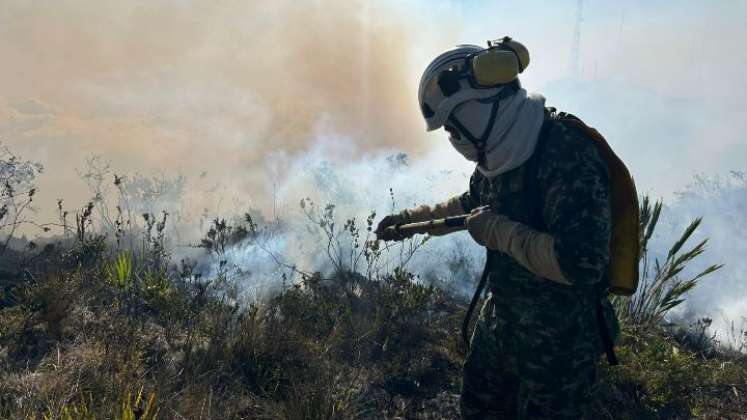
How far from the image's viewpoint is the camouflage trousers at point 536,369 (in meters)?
1.97

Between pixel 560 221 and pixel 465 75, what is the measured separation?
710mm

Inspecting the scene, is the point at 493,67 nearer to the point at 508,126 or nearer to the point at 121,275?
the point at 508,126

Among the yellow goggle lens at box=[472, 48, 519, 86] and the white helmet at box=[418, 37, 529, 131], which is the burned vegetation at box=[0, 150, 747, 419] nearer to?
the white helmet at box=[418, 37, 529, 131]

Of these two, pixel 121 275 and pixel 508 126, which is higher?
pixel 508 126

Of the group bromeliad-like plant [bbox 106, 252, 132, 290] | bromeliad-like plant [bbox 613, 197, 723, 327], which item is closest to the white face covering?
bromeliad-like plant [bbox 613, 197, 723, 327]

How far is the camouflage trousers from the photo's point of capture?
197 cm

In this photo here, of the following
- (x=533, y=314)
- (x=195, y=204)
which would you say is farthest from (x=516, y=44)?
(x=195, y=204)

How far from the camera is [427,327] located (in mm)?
4227

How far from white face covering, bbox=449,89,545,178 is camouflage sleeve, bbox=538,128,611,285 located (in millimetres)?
118

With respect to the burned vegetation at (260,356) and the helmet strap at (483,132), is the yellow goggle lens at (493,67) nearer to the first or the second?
the helmet strap at (483,132)

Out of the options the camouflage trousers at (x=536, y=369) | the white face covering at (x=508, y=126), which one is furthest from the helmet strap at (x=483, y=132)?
the camouflage trousers at (x=536, y=369)

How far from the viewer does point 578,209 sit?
1732 millimetres

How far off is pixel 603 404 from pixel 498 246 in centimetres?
201

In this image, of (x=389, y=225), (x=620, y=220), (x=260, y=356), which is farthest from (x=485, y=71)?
(x=260, y=356)
